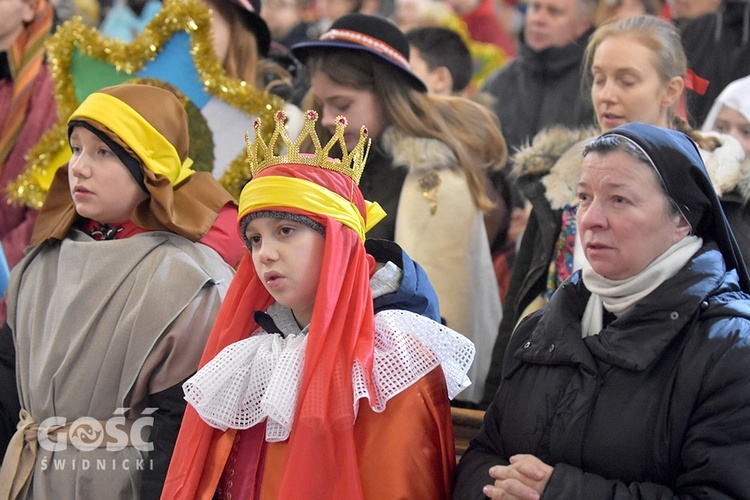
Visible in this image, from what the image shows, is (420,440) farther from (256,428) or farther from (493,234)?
(493,234)

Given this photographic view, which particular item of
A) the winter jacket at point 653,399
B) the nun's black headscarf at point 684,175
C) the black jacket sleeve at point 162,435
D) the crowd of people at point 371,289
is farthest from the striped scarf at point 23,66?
the nun's black headscarf at point 684,175

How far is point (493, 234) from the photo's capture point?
17.3 ft

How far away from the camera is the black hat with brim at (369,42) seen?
4781mm

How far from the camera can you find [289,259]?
10.3ft

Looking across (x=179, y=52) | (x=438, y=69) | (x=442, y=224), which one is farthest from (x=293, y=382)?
(x=438, y=69)

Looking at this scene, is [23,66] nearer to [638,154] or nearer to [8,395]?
[8,395]

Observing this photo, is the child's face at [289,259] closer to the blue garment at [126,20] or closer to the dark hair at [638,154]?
the dark hair at [638,154]

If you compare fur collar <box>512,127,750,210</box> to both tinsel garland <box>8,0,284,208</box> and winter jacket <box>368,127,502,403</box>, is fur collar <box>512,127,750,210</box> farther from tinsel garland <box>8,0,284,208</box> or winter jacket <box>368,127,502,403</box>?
tinsel garland <box>8,0,284,208</box>

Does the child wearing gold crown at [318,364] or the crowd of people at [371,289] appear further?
the child wearing gold crown at [318,364]

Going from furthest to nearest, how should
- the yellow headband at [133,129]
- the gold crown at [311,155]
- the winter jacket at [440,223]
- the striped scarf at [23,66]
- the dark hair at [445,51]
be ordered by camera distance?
the dark hair at [445,51]
the striped scarf at [23,66]
the winter jacket at [440,223]
the yellow headband at [133,129]
the gold crown at [311,155]

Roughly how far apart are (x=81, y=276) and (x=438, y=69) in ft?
9.77

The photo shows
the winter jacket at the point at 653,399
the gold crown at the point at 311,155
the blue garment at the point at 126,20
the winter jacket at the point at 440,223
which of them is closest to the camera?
the winter jacket at the point at 653,399

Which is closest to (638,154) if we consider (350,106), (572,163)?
(572,163)

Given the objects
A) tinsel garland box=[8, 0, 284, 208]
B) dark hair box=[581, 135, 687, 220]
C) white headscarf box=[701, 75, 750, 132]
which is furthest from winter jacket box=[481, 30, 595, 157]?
dark hair box=[581, 135, 687, 220]
